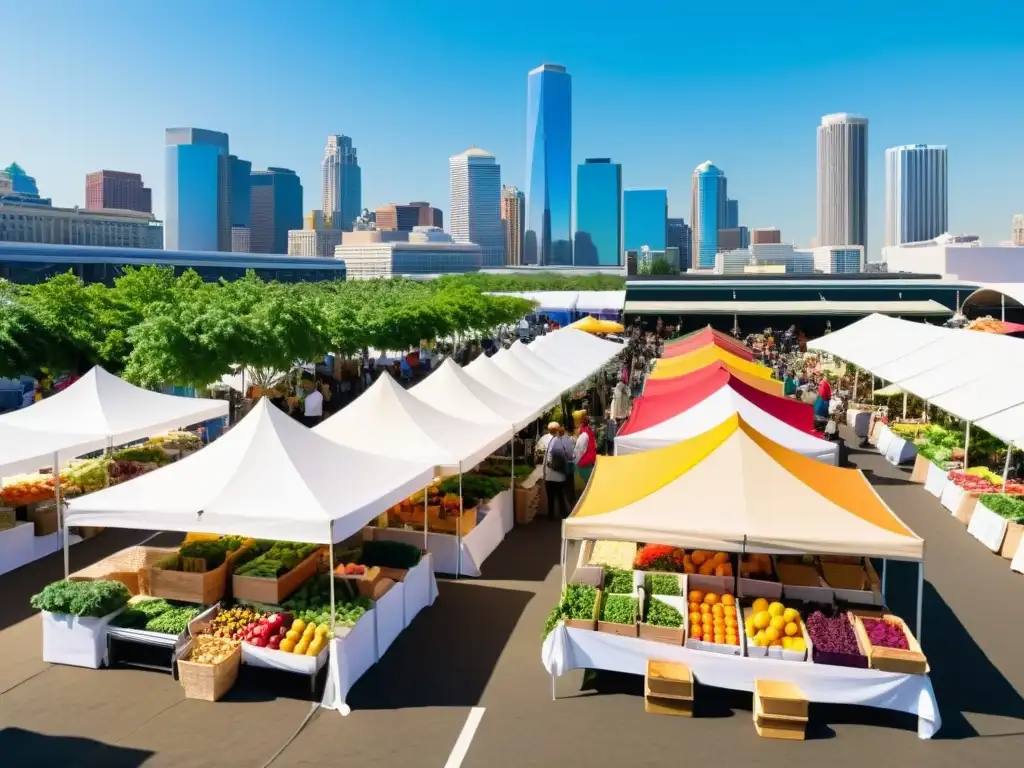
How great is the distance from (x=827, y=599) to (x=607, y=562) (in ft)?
7.14

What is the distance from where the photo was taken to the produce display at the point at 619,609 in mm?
7520

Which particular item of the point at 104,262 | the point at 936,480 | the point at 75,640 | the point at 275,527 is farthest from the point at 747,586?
the point at 104,262

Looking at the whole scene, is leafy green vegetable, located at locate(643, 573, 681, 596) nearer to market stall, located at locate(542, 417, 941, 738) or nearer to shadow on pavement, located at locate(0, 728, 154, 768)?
market stall, located at locate(542, 417, 941, 738)

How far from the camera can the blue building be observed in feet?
256

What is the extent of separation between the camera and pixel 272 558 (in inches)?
346

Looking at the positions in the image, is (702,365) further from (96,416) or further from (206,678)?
(206,678)

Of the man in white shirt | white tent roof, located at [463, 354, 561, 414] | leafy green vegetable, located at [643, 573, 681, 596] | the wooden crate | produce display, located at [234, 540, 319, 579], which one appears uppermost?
white tent roof, located at [463, 354, 561, 414]

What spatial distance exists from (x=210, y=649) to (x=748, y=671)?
178 inches

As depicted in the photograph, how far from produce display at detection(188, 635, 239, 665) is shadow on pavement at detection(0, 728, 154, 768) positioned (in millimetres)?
990

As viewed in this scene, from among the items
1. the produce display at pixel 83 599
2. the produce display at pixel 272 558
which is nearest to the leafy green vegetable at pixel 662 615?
the produce display at pixel 272 558

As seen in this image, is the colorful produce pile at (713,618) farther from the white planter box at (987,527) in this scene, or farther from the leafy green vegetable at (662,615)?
the white planter box at (987,527)

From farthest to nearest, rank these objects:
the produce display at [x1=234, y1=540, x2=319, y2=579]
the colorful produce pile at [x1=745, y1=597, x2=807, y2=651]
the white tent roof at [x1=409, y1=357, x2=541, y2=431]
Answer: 1. the white tent roof at [x1=409, y1=357, x2=541, y2=431]
2. the produce display at [x1=234, y1=540, x2=319, y2=579]
3. the colorful produce pile at [x1=745, y1=597, x2=807, y2=651]

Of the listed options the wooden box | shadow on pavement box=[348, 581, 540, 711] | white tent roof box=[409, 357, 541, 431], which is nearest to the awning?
white tent roof box=[409, 357, 541, 431]

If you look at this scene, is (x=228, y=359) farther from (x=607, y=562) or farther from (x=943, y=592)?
(x=943, y=592)
